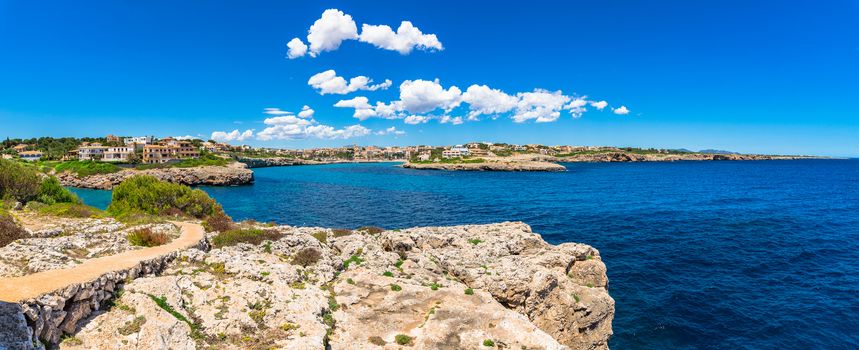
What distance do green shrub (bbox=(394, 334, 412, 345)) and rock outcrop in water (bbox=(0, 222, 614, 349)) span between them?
5 centimetres

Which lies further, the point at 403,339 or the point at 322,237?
the point at 322,237

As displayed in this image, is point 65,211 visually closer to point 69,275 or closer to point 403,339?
point 69,275

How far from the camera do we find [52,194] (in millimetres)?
44219

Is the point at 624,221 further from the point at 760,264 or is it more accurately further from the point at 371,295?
the point at 371,295

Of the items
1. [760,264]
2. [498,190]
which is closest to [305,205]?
[498,190]

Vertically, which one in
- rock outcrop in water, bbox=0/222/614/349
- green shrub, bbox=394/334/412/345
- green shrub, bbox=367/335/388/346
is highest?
rock outcrop in water, bbox=0/222/614/349

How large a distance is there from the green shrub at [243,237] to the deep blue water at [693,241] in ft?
75.9

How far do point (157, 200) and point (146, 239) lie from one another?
22.2 meters

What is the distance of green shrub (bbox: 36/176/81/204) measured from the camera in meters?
41.6

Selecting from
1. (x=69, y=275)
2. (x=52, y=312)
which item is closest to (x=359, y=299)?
(x=52, y=312)

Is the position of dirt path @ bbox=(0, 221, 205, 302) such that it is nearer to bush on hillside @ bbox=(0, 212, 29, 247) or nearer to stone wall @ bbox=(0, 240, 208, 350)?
stone wall @ bbox=(0, 240, 208, 350)

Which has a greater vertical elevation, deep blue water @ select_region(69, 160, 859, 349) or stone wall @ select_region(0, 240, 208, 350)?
stone wall @ select_region(0, 240, 208, 350)

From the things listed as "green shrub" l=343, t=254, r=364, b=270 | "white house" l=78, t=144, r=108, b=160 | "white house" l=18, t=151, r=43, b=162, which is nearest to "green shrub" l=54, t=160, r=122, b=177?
"white house" l=78, t=144, r=108, b=160

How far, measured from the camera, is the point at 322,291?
19219 millimetres
